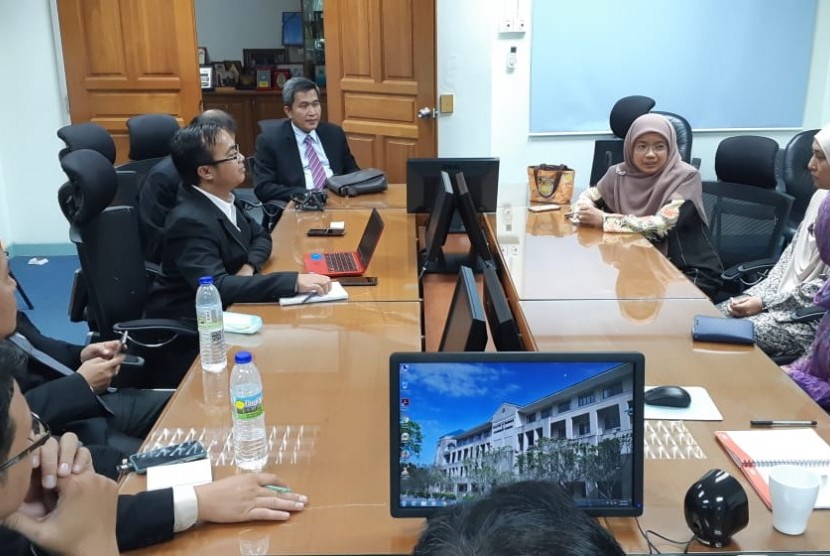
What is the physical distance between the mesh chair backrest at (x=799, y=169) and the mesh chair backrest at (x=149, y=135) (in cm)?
316

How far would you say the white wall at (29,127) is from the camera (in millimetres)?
5371

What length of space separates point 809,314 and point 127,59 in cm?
456

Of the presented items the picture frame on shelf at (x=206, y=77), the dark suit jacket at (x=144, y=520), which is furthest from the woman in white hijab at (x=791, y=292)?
the picture frame on shelf at (x=206, y=77)

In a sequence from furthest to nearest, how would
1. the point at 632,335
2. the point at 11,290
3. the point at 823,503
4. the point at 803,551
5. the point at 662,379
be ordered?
the point at 632,335 → the point at 662,379 → the point at 11,290 → the point at 823,503 → the point at 803,551

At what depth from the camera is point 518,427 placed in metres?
1.37

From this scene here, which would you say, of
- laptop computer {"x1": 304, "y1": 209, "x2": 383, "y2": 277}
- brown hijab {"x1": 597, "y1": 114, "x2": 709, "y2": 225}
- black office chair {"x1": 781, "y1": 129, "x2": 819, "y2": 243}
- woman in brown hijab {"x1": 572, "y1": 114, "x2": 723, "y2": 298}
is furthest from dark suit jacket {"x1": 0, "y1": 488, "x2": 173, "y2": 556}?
black office chair {"x1": 781, "y1": 129, "x2": 819, "y2": 243}

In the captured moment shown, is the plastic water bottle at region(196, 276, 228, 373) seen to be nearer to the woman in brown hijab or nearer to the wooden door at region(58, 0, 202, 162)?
the woman in brown hijab

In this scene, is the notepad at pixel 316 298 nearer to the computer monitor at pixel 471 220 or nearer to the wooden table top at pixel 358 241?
the wooden table top at pixel 358 241

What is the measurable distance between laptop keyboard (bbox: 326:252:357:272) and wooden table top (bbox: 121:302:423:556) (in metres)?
0.36

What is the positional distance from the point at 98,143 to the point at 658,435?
2901 mm

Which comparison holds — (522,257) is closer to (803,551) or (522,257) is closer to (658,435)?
(658,435)

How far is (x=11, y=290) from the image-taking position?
1765 millimetres

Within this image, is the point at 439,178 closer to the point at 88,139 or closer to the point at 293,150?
the point at 293,150

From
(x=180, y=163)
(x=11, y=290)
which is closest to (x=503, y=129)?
(x=180, y=163)
